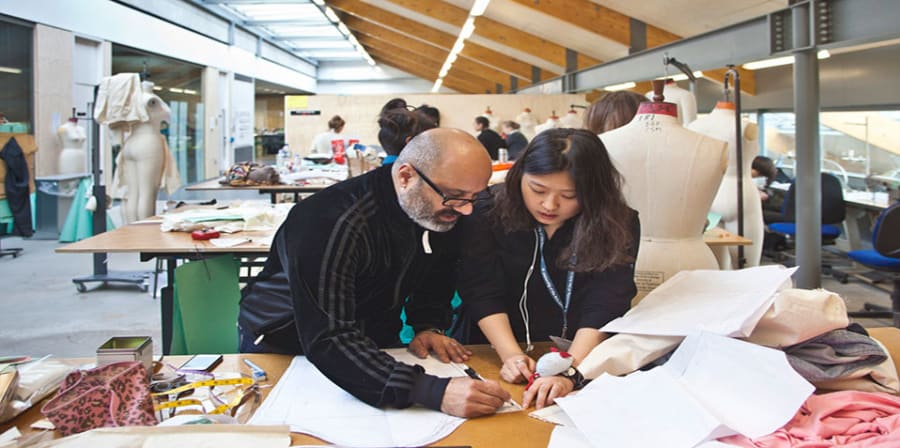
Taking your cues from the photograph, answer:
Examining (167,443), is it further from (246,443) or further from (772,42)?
(772,42)

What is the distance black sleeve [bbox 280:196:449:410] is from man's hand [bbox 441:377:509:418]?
0.02 m

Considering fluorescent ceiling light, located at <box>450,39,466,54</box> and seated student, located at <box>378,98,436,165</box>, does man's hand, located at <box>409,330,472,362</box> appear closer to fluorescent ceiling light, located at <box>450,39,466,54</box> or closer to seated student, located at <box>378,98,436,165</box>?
seated student, located at <box>378,98,436,165</box>

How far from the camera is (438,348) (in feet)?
6.15

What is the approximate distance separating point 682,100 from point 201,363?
3.82 metres

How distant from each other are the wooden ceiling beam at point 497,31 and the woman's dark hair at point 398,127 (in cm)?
583

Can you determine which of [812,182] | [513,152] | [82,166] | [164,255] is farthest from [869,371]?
[82,166]

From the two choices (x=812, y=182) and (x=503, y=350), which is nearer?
(x=503, y=350)

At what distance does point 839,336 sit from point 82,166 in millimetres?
9078

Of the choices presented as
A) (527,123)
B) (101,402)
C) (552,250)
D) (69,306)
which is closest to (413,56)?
(527,123)

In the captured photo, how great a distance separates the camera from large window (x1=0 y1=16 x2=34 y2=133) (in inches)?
318

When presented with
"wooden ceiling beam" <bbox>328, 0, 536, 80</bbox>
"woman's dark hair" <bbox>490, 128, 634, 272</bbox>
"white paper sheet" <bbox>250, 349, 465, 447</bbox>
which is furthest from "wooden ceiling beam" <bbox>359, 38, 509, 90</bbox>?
"white paper sheet" <bbox>250, 349, 465, 447</bbox>

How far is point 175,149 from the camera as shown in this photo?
524 inches

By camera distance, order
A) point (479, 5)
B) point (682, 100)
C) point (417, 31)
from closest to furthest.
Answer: point (682, 100) → point (479, 5) → point (417, 31)

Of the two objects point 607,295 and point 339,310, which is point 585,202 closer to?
point 607,295
